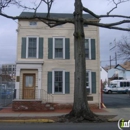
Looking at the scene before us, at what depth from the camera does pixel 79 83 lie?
1404 centimetres

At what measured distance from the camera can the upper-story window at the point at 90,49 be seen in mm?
20422

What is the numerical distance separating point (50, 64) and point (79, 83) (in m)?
6.49

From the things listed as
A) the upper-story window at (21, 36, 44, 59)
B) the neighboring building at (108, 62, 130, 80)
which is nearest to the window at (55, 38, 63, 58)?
the upper-story window at (21, 36, 44, 59)

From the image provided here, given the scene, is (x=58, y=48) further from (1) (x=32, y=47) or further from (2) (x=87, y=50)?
(2) (x=87, y=50)

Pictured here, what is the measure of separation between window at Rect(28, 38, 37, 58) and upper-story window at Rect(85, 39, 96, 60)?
166 inches

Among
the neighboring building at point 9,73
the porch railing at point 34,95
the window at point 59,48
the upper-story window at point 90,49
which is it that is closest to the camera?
the porch railing at point 34,95

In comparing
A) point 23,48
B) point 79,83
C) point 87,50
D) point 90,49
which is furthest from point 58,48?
point 79,83

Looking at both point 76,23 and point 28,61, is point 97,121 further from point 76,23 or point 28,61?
point 28,61

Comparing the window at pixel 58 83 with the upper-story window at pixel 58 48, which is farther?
the upper-story window at pixel 58 48

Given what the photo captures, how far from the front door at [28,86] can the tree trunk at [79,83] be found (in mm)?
6398

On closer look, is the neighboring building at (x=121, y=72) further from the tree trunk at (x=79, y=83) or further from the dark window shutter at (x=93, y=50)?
the tree trunk at (x=79, y=83)

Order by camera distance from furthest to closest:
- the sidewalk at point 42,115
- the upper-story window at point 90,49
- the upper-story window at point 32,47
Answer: the upper-story window at point 90,49 → the upper-story window at point 32,47 → the sidewalk at point 42,115

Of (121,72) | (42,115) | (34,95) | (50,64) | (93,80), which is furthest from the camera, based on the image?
(121,72)

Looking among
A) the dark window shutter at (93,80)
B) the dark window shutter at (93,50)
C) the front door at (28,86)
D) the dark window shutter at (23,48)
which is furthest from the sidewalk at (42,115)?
the dark window shutter at (93,50)
